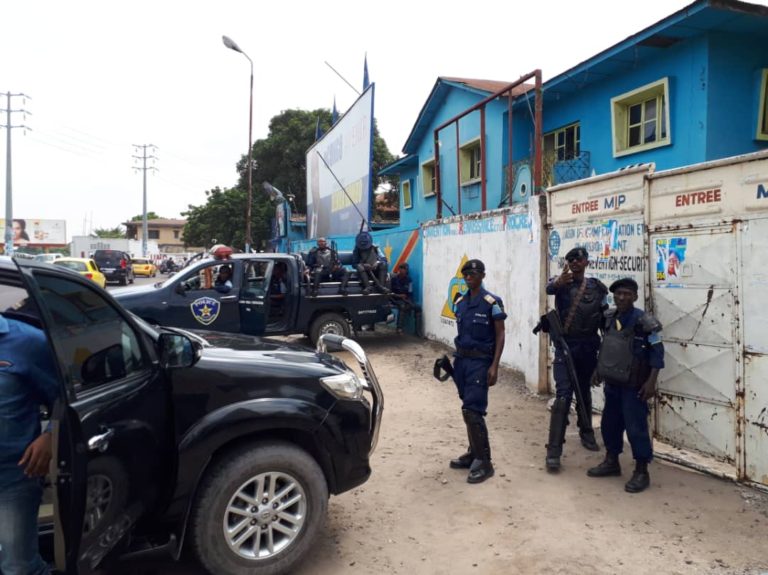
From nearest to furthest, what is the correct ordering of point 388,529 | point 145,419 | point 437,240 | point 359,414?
point 145,419, point 359,414, point 388,529, point 437,240

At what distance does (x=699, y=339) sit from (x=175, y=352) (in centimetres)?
387

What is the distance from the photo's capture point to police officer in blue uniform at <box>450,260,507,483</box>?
4.33 meters

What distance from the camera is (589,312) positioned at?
15.4 ft

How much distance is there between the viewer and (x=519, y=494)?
4.14 metres

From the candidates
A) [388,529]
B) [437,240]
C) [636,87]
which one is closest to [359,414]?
[388,529]

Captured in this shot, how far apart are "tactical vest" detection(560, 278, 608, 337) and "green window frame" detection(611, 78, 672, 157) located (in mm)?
6393

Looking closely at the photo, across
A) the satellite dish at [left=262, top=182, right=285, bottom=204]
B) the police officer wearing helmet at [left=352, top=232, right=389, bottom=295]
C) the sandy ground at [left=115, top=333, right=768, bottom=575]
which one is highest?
the satellite dish at [left=262, top=182, right=285, bottom=204]

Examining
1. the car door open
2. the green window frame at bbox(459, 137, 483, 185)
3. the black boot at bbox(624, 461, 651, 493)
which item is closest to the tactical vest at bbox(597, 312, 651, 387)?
the black boot at bbox(624, 461, 651, 493)

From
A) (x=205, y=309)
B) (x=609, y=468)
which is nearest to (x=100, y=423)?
(x=609, y=468)

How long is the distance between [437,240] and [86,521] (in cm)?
868

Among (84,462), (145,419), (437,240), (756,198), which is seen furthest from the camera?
(437,240)

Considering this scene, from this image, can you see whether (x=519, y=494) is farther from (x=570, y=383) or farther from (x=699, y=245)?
(x=699, y=245)

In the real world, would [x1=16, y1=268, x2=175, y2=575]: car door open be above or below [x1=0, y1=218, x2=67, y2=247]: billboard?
below

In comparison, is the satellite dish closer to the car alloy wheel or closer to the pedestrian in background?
the pedestrian in background
